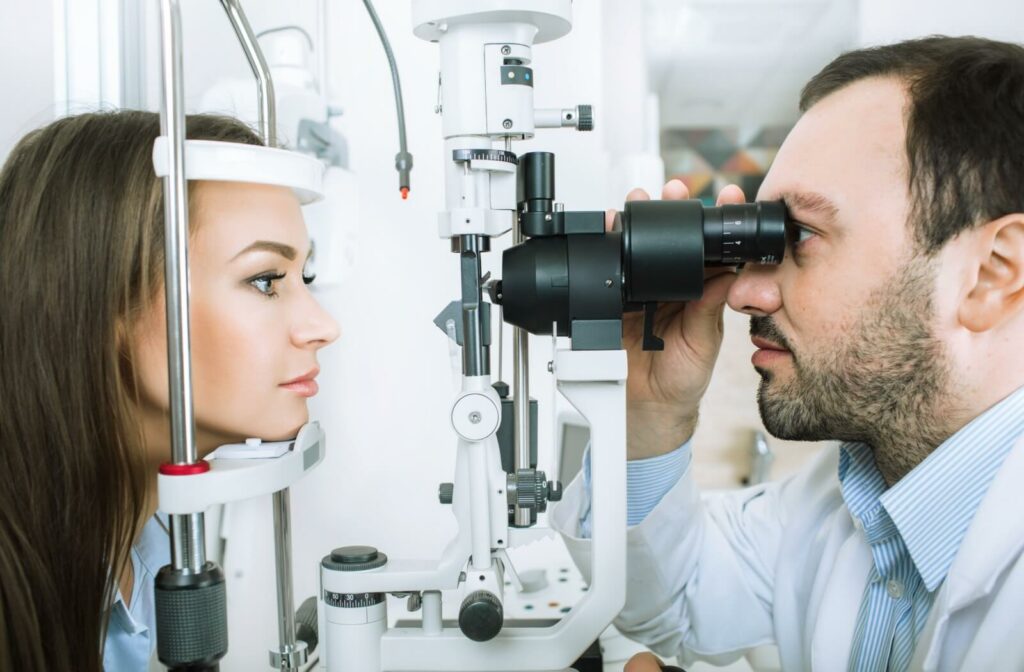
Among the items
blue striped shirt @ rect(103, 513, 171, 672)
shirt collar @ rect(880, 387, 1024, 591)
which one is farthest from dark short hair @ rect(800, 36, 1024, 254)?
blue striped shirt @ rect(103, 513, 171, 672)

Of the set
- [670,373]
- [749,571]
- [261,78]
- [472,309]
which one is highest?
[261,78]

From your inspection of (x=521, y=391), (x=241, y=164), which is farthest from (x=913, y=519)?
(x=241, y=164)

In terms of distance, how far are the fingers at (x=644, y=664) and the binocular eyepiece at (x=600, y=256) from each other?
1.25ft

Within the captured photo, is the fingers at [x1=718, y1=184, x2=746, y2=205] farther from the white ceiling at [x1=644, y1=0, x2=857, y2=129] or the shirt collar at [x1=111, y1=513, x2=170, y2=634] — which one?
the white ceiling at [x1=644, y1=0, x2=857, y2=129]

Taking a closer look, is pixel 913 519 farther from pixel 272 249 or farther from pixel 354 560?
pixel 272 249

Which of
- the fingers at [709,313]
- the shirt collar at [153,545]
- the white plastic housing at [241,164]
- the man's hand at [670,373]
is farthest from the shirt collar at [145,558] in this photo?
the fingers at [709,313]

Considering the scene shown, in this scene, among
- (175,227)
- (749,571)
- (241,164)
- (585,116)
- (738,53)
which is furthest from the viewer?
(738,53)

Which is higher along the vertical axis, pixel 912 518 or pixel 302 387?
pixel 302 387

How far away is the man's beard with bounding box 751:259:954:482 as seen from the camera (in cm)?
94

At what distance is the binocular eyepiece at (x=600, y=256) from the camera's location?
85 centimetres

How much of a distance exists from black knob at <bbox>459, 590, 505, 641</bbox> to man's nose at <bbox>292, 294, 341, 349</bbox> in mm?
350

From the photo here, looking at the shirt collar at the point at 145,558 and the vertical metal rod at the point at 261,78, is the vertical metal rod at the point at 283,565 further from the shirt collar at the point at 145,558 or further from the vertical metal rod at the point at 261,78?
the vertical metal rod at the point at 261,78

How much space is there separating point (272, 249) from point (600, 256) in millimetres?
380

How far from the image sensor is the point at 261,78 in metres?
0.99
